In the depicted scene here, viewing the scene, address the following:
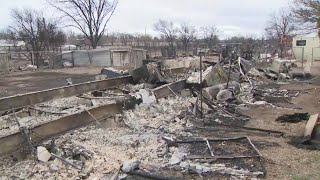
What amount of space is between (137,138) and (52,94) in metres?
4.99

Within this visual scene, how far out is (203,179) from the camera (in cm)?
542

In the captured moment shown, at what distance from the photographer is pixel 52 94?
37.2ft

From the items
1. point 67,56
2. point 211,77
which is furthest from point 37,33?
point 211,77

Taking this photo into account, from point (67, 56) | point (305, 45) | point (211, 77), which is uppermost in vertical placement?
point (305, 45)

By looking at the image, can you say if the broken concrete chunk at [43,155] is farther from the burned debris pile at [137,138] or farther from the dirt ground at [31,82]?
the dirt ground at [31,82]

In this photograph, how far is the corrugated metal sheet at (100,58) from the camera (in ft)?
117

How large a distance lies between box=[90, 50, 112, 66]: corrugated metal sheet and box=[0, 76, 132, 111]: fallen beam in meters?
20.8

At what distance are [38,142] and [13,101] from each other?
148 inches

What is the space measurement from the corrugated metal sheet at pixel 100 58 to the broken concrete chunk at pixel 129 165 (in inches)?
1190

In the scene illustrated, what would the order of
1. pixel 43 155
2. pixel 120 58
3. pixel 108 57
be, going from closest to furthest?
pixel 43 155 < pixel 108 57 < pixel 120 58

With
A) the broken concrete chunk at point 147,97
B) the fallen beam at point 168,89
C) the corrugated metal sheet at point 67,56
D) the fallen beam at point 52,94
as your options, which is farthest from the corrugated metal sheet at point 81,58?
the broken concrete chunk at point 147,97

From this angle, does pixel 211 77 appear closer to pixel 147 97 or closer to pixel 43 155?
pixel 147 97

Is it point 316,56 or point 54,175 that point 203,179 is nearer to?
point 54,175

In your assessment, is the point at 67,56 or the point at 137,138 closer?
the point at 137,138
